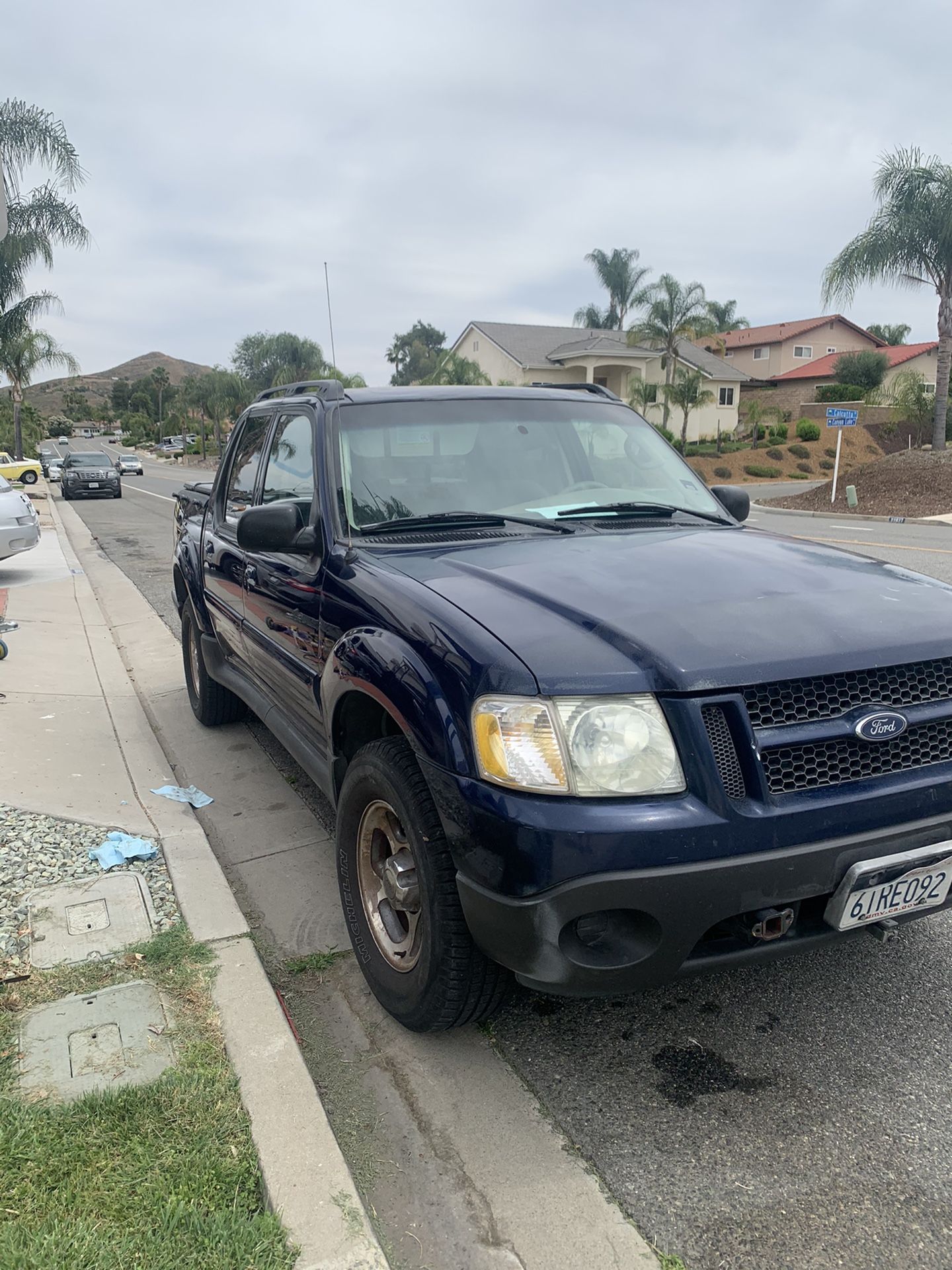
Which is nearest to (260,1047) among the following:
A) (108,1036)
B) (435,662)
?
(108,1036)

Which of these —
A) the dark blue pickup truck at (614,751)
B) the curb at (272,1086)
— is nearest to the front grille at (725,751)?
the dark blue pickup truck at (614,751)

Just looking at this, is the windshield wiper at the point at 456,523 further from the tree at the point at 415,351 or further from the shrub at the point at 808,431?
the tree at the point at 415,351

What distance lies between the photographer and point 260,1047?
8.82 feet

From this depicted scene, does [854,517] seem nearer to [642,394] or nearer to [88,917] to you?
[88,917]

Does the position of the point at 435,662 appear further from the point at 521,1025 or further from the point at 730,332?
the point at 730,332

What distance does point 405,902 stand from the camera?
2723 millimetres

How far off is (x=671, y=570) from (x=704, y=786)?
2.69ft

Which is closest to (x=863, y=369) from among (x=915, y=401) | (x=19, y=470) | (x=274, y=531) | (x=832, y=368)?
(x=832, y=368)

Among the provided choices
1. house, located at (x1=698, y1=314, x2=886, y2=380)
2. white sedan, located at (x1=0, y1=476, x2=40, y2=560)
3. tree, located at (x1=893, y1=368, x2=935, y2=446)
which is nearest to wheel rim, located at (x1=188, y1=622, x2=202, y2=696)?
white sedan, located at (x1=0, y1=476, x2=40, y2=560)

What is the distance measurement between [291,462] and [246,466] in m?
0.87

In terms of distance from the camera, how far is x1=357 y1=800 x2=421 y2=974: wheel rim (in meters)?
2.71

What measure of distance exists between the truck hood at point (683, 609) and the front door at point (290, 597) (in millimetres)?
547

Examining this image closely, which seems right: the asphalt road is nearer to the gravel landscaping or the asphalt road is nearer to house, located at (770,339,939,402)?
the gravel landscaping

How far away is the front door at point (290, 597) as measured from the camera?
3.48 m
